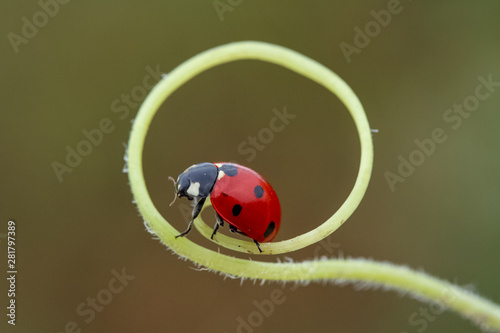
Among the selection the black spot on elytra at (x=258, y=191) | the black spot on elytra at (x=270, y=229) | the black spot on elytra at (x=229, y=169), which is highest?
the black spot on elytra at (x=229, y=169)

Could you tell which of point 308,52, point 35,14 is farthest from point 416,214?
point 35,14

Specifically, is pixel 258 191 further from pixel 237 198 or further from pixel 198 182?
pixel 198 182

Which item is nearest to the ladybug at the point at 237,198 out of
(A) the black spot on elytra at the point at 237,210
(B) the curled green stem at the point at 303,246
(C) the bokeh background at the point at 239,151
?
(A) the black spot on elytra at the point at 237,210

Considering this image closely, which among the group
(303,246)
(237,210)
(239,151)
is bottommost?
(303,246)

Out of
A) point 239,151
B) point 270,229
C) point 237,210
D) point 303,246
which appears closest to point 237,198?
point 237,210

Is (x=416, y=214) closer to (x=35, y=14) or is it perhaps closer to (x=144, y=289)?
(x=144, y=289)

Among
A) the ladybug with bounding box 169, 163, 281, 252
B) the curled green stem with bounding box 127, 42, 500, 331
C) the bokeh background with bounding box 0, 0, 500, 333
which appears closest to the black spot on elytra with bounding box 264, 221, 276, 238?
the ladybug with bounding box 169, 163, 281, 252

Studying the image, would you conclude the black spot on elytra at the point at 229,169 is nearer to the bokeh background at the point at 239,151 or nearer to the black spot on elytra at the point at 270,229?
the black spot on elytra at the point at 270,229

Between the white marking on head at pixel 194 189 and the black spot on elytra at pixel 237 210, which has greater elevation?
the white marking on head at pixel 194 189
